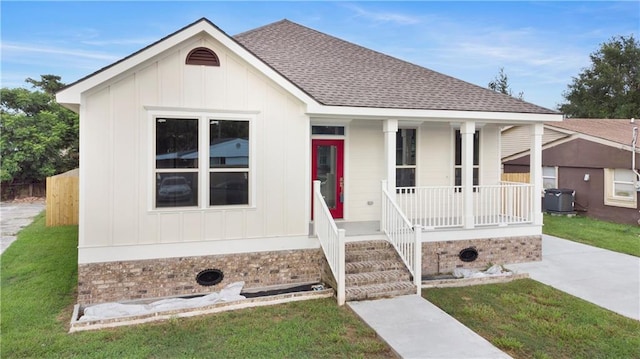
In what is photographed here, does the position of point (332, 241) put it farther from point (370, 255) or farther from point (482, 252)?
point (482, 252)

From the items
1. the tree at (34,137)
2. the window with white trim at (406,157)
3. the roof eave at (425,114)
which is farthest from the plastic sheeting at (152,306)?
the tree at (34,137)

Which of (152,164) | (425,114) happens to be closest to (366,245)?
(425,114)

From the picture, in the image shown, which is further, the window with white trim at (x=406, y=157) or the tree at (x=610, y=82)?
the tree at (x=610, y=82)

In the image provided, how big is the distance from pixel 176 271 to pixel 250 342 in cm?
257

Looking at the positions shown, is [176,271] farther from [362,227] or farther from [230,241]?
[362,227]

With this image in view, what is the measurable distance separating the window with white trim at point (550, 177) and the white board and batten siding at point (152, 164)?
1466 centimetres

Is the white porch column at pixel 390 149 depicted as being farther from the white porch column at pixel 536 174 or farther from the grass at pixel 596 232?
the grass at pixel 596 232

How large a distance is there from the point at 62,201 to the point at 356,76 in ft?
38.2

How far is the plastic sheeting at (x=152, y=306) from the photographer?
19.7ft

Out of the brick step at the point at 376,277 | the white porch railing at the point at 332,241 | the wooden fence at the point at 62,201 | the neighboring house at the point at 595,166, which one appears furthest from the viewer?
the neighboring house at the point at 595,166

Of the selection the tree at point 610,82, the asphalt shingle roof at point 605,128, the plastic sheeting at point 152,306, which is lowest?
the plastic sheeting at point 152,306

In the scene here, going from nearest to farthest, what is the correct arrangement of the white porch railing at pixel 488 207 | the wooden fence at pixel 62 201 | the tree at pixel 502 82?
the white porch railing at pixel 488 207
the wooden fence at pixel 62 201
the tree at pixel 502 82

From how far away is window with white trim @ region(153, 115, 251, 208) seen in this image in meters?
6.92

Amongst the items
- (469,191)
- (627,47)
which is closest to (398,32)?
(469,191)
